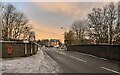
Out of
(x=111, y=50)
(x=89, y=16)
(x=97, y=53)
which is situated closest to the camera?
(x=111, y=50)

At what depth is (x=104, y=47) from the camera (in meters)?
38.4

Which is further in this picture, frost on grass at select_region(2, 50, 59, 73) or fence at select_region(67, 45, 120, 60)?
fence at select_region(67, 45, 120, 60)

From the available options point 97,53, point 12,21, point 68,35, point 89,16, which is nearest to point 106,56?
point 97,53

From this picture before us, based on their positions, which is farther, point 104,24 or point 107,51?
point 104,24

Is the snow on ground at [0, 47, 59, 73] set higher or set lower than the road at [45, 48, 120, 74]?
higher

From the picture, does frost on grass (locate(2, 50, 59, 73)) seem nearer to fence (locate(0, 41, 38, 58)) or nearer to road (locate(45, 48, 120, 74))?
road (locate(45, 48, 120, 74))

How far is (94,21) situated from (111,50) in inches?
1846

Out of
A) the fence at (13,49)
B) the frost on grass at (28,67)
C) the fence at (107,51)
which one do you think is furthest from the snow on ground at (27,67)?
the fence at (107,51)

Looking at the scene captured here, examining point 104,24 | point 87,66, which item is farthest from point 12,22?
point 87,66

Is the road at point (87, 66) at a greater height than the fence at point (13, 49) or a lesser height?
lesser

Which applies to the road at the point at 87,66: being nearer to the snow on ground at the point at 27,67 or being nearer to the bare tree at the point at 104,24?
the snow on ground at the point at 27,67

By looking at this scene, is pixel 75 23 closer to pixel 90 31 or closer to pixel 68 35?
pixel 68 35

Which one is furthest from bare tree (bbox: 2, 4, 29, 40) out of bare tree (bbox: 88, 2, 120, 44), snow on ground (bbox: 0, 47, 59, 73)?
snow on ground (bbox: 0, 47, 59, 73)

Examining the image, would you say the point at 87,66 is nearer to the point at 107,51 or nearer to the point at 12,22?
the point at 107,51
